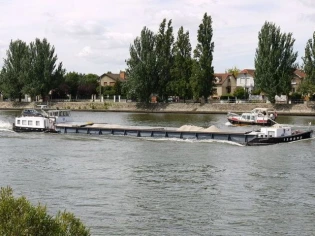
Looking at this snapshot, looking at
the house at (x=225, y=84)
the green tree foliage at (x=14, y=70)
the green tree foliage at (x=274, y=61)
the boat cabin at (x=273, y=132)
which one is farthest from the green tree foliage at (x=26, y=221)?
the house at (x=225, y=84)

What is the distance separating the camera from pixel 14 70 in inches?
4904

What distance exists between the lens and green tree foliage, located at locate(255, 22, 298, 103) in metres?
97.1

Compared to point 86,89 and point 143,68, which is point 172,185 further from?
point 86,89

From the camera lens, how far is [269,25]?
98.7m

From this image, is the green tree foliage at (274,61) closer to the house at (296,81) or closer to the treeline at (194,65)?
the treeline at (194,65)

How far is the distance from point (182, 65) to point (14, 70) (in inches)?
1604

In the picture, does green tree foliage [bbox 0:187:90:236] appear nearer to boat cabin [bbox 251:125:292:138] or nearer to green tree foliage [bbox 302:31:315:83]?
boat cabin [bbox 251:125:292:138]

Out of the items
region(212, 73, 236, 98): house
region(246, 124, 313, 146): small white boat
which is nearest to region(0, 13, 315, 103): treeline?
region(212, 73, 236, 98): house

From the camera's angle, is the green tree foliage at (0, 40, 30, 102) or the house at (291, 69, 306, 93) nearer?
the house at (291, 69, 306, 93)

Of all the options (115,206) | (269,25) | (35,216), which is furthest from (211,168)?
(269,25)

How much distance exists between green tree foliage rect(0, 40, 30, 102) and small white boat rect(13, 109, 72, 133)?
59.0m

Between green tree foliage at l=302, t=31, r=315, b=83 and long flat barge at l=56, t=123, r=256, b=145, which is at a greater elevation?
green tree foliage at l=302, t=31, r=315, b=83

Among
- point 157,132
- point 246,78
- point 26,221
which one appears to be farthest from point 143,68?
point 26,221

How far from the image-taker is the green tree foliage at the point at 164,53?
107m
